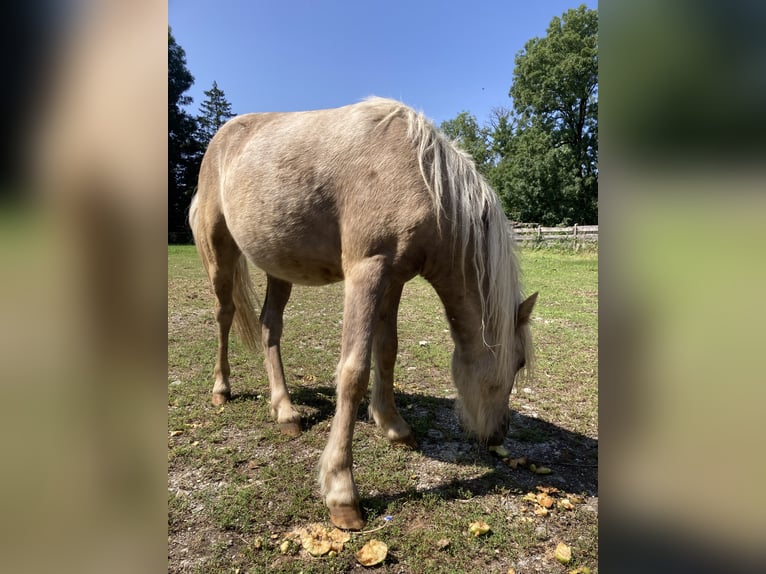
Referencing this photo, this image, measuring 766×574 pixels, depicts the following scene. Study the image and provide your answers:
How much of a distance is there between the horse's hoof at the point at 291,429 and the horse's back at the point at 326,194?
1.22 m

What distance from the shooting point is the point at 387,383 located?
10.9ft

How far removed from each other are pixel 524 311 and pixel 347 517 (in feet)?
5.64

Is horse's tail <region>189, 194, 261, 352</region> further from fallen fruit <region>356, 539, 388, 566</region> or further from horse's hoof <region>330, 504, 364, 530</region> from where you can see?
fallen fruit <region>356, 539, 388, 566</region>

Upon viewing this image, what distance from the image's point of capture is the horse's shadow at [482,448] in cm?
268

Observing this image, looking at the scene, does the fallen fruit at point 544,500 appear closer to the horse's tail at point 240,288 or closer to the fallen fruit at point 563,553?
the fallen fruit at point 563,553

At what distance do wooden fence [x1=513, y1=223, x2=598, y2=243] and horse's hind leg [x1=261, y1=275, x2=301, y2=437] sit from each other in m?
14.5

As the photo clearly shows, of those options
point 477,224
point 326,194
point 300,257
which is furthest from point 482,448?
point 326,194

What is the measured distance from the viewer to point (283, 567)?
6.50 ft

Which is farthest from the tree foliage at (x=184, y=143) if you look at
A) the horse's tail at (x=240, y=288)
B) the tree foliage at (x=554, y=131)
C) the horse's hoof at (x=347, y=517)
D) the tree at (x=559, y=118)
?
the tree at (x=559, y=118)

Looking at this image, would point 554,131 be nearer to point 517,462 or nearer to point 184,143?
point 184,143

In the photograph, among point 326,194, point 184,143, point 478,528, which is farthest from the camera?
point 184,143

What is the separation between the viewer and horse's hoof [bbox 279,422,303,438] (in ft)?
10.8
